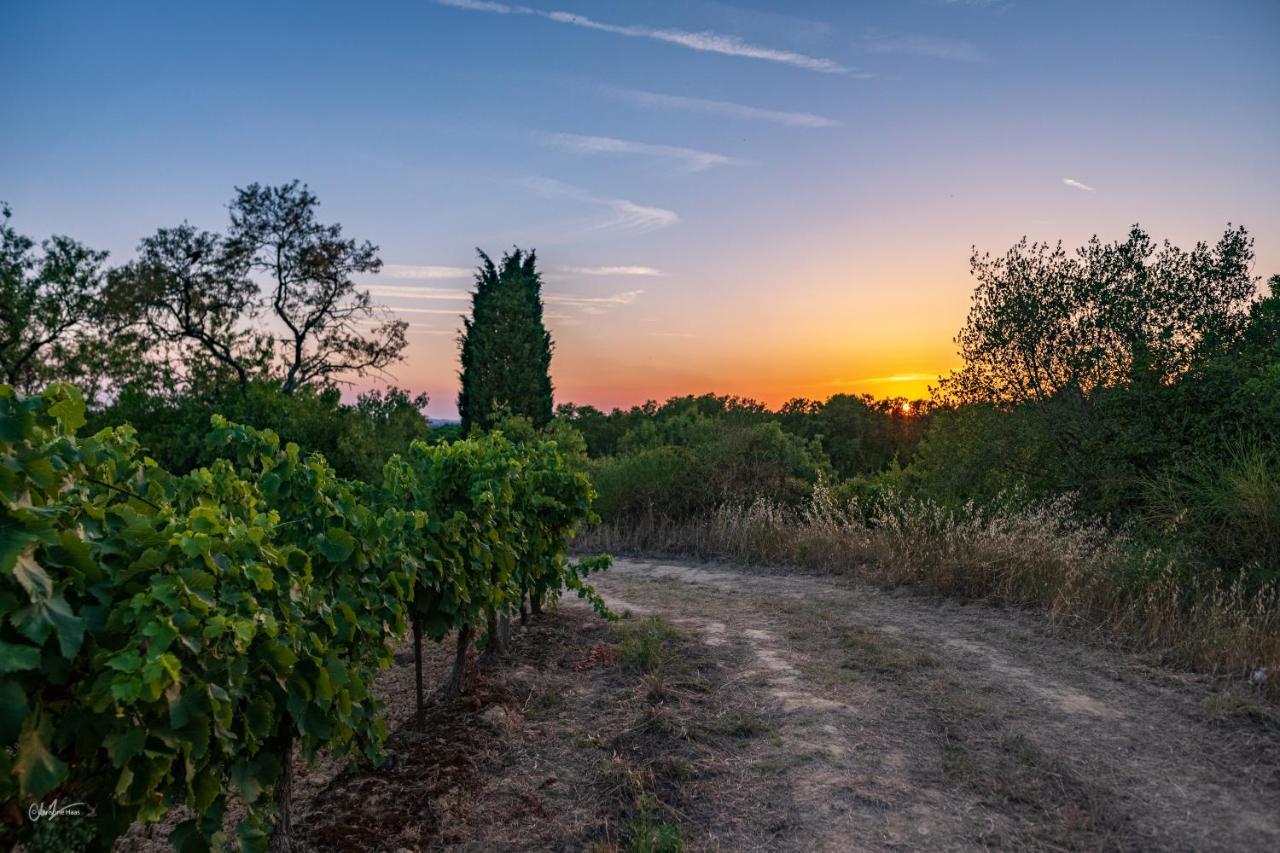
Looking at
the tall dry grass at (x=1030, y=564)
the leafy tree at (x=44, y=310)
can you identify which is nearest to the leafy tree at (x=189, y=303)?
the leafy tree at (x=44, y=310)

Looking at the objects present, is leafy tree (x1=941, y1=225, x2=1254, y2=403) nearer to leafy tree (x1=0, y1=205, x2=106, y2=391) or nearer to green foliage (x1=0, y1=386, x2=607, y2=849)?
green foliage (x1=0, y1=386, x2=607, y2=849)

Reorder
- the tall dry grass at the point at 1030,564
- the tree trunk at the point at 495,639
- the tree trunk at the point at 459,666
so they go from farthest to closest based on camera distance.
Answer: the tree trunk at the point at 495,639 < the tall dry grass at the point at 1030,564 < the tree trunk at the point at 459,666

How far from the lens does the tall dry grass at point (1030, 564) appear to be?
19.6ft

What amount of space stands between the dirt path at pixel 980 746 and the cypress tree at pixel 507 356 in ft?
58.1

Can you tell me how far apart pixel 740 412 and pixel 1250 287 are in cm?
1017

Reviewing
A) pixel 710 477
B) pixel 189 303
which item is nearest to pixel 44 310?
pixel 189 303

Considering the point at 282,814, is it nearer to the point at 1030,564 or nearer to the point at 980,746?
the point at 980,746

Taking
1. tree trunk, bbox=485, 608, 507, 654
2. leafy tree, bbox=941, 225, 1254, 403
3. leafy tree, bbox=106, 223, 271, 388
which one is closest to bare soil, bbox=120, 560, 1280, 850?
tree trunk, bbox=485, 608, 507, 654

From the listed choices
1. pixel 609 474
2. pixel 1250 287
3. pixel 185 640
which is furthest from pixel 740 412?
pixel 185 640
